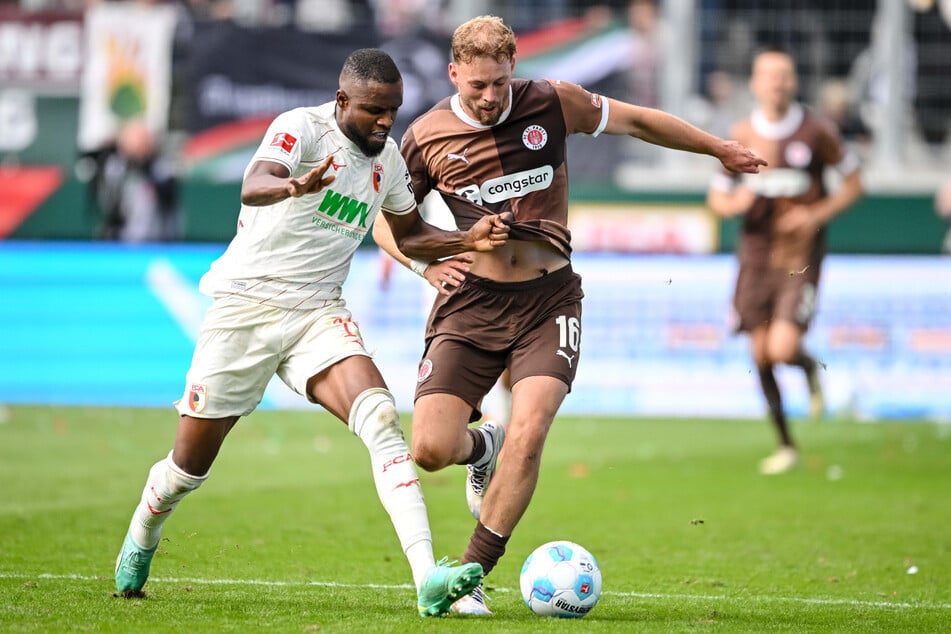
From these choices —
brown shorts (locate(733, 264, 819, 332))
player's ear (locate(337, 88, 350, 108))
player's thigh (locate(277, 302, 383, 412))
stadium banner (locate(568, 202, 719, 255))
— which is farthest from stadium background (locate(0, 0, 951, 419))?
player's ear (locate(337, 88, 350, 108))

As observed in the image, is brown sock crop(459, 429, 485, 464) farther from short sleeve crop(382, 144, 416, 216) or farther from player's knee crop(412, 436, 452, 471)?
short sleeve crop(382, 144, 416, 216)

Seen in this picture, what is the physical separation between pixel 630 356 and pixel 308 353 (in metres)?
10.8

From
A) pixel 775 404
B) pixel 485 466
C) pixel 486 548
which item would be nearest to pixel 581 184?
pixel 775 404

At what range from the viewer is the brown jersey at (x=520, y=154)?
701cm

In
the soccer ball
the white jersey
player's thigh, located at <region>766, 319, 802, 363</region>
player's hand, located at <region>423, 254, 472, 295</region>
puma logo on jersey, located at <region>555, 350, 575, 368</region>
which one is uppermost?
the white jersey

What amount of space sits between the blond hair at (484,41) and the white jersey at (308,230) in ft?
1.96

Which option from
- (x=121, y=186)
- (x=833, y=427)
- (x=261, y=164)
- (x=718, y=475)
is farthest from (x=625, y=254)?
(x=261, y=164)

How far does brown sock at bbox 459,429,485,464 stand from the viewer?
23.5 feet

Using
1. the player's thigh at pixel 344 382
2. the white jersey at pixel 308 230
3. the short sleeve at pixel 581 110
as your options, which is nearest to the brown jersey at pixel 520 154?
the short sleeve at pixel 581 110

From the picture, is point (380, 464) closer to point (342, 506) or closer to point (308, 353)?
point (308, 353)

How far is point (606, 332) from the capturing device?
16938 mm

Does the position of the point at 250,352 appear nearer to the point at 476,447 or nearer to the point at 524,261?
the point at 476,447

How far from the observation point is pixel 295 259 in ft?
21.4

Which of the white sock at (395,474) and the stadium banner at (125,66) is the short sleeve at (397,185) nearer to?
the white sock at (395,474)
